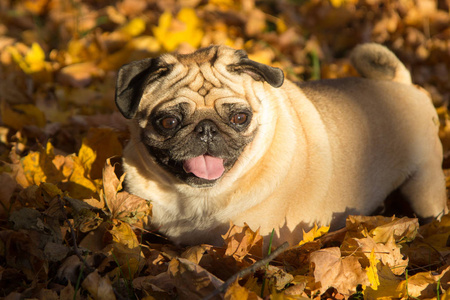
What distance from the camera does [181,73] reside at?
3141 mm

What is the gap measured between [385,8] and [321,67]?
1583 millimetres

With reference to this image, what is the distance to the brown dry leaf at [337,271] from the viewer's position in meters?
2.63

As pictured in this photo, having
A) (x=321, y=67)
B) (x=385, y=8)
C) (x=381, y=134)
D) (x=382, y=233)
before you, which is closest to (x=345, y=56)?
(x=321, y=67)

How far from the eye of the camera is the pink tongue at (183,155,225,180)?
308 centimetres

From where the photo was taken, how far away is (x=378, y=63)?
4.19m

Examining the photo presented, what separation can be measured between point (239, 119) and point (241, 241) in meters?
0.74

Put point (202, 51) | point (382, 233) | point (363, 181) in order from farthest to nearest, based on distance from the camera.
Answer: point (363, 181), point (202, 51), point (382, 233)

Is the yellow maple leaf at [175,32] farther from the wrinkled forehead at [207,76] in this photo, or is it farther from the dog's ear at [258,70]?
the dog's ear at [258,70]

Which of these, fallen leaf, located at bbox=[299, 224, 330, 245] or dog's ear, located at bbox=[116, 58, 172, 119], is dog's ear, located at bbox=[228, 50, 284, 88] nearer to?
dog's ear, located at bbox=[116, 58, 172, 119]

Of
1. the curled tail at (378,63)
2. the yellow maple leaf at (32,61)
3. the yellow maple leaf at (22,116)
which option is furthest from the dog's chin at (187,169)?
the yellow maple leaf at (32,61)

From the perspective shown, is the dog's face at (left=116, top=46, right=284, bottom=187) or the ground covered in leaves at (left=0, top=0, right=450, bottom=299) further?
the dog's face at (left=116, top=46, right=284, bottom=187)

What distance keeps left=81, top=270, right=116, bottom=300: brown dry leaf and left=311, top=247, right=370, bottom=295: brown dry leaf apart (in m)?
1.05

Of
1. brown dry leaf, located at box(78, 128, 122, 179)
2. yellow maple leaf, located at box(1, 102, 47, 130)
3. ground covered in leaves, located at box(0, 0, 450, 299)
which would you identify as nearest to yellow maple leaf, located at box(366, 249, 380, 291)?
ground covered in leaves, located at box(0, 0, 450, 299)

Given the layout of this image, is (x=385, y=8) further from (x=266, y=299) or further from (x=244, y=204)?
(x=266, y=299)
